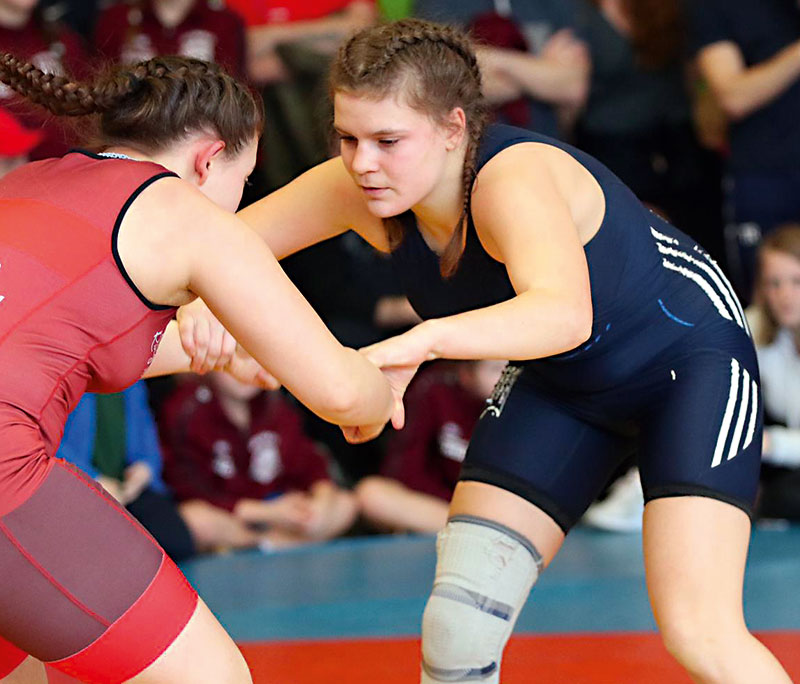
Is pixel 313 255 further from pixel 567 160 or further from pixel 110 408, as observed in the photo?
pixel 567 160

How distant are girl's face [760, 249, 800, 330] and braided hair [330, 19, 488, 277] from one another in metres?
2.45

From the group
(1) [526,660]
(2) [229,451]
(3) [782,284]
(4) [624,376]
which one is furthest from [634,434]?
(2) [229,451]

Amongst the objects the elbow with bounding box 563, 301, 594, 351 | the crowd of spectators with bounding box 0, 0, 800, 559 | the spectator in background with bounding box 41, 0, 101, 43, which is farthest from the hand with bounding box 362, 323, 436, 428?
the spectator in background with bounding box 41, 0, 101, 43

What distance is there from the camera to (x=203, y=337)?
2264 millimetres

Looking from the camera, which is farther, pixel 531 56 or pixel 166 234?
pixel 531 56

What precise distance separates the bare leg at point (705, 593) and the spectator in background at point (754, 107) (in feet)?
9.54

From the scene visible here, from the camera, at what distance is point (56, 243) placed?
1.79m

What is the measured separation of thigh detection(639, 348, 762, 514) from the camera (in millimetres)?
2303

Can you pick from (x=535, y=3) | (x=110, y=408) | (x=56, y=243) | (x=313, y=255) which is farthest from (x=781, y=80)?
(x=56, y=243)

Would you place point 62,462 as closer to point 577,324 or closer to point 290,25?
point 577,324

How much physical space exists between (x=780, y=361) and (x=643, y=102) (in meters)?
1.34

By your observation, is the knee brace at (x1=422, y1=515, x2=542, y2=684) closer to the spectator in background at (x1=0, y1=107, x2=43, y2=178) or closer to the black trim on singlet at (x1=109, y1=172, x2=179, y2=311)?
the black trim on singlet at (x1=109, y1=172, x2=179, y2=311)

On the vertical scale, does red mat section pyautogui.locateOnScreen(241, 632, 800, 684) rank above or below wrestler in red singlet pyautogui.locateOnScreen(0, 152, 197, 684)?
below

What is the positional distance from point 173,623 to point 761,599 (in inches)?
95.5
